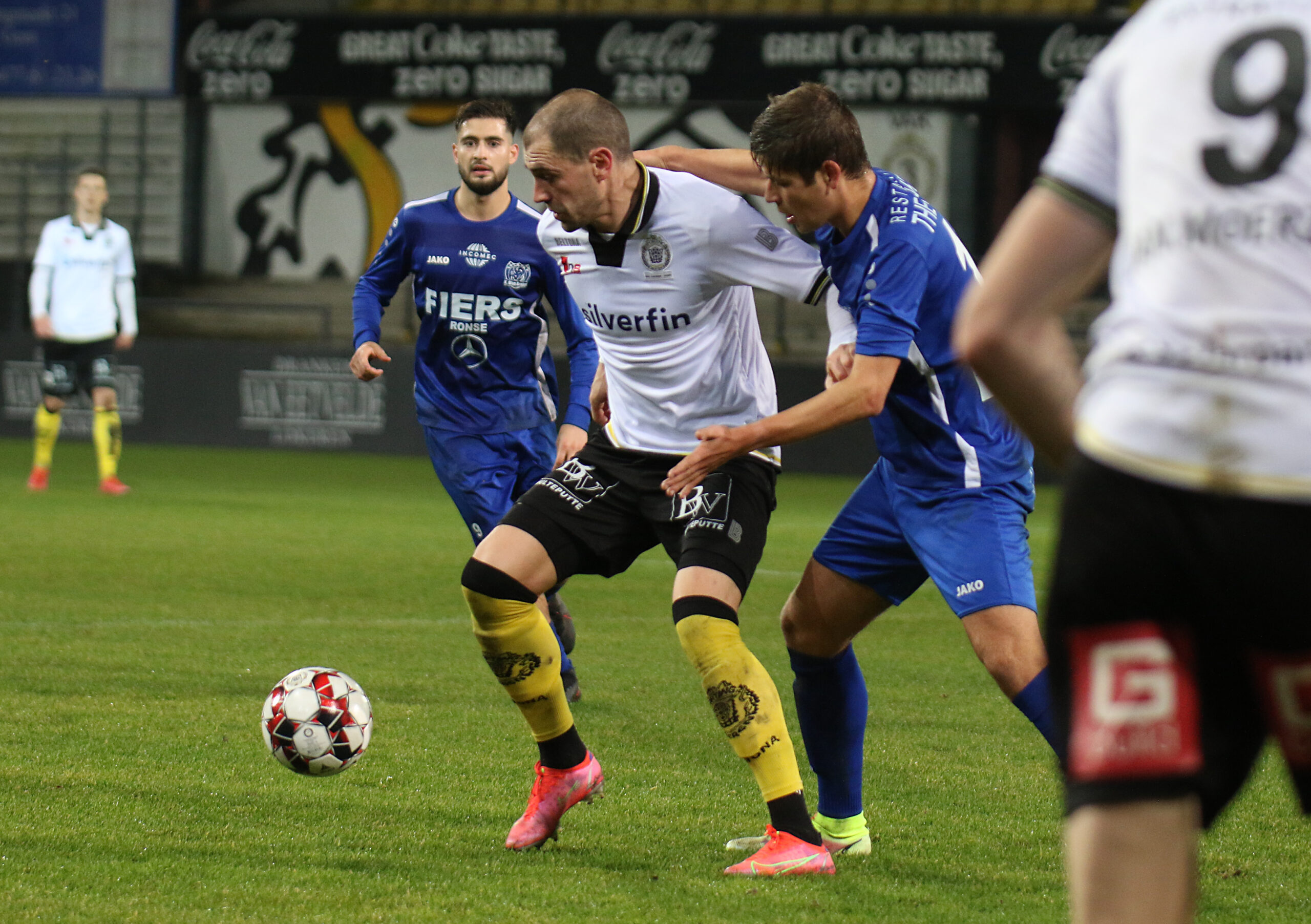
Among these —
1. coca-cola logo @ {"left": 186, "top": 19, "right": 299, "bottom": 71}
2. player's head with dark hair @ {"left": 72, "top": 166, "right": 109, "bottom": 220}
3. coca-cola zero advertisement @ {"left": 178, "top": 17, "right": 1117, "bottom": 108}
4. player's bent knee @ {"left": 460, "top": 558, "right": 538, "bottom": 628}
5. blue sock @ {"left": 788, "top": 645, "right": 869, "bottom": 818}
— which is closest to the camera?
player's bent knee @ {"left": 460, "top": 558, "right": 538, "bottom": 628}

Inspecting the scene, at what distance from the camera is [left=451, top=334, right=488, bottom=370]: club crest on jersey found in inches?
265

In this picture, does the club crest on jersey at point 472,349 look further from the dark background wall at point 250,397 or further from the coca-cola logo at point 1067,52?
the coca-cola logo at point 1067,52

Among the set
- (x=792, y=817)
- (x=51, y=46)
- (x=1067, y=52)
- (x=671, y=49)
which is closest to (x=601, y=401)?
(x=792, y=817)

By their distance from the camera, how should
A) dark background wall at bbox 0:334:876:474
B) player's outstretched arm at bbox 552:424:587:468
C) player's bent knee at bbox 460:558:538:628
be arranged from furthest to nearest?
dark background wall at bbox 0:334:876:474
player's outstretched arm at bbox 552:424:587:468
player's bent knee at bbox 460:558:538:628

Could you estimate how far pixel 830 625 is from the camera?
4121 mm

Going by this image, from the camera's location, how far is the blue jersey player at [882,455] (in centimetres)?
371

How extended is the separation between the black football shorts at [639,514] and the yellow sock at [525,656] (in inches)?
5.9

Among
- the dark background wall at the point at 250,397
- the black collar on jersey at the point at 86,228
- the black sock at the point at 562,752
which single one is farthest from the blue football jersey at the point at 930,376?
the dark background wall at the point at 250,397

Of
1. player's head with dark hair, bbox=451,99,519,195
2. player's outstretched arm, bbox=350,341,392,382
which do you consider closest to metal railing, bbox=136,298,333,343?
player's head with dark hair, bbox=451,99,519,195

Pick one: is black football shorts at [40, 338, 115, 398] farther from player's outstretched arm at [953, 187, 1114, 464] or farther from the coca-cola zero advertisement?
player's outstretched arm at [953, 187, 1114, 464]

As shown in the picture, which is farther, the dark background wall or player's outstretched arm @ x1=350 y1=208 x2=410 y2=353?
the dark background wall

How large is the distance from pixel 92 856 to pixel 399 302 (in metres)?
18.9

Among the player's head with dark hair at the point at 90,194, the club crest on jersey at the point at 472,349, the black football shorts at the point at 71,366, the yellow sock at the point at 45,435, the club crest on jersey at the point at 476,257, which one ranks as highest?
the club crest on jersey at the point at 476,257

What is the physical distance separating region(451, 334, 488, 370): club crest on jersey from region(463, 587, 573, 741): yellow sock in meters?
2.59
